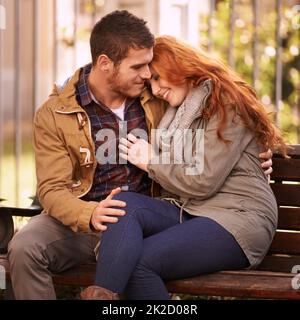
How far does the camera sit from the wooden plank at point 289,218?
13.5 ft

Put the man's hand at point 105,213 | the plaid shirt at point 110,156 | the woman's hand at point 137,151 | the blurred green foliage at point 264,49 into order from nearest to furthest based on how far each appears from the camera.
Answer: the man's hand at point 105,213 → the woman's hand at point 137,151 → the plaid shirt at point 110,156 → the blurred green foliage at point 264,49

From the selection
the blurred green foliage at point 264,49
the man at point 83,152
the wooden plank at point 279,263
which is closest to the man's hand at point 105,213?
the man at point 83,152

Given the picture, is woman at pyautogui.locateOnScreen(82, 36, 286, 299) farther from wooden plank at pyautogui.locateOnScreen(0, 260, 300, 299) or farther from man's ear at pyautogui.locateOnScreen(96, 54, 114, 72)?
man's ear at pyautogui.locateOnScreen(96, 54, 114, 72)

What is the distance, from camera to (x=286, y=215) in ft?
13.5

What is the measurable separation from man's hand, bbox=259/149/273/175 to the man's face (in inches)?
21.1

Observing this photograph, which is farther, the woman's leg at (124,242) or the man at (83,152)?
the man at (83,152)

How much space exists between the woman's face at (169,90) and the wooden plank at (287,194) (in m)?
0.58

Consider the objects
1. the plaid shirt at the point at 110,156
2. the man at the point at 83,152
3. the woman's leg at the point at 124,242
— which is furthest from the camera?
the plaid shirt at the point at 110,156

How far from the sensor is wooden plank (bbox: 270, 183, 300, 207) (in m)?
4.12

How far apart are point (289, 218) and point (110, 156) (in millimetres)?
789

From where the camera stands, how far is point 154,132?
3.97 meters

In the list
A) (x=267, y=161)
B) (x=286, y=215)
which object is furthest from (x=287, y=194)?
(x=267, y=161)

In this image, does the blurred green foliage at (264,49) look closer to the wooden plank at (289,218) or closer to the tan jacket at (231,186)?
the wooden plank at (289,218)
